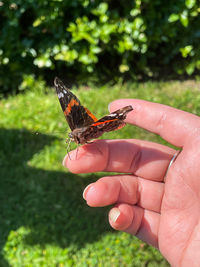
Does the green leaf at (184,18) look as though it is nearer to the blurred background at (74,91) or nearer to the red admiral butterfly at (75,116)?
the blurred background at (74,91)

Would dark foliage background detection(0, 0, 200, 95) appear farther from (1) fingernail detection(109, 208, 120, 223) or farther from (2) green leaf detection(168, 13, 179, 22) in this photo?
(1) fingernail detection(109, 208, 120, 223)

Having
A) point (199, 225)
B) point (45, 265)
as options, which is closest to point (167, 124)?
point (199, 225)

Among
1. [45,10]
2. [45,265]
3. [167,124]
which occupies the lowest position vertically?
[45,265]

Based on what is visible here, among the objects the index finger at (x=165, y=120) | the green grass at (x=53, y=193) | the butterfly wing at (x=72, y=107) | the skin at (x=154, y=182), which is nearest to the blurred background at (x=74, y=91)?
the green grass at (x=53, y=193)

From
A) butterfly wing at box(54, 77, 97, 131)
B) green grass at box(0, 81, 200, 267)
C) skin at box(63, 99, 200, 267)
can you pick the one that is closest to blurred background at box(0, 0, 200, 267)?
green grass at box(0, 81, 200, 267)

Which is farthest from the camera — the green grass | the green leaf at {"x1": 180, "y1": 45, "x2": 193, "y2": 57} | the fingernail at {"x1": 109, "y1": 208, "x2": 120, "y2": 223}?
the green leaf at {"x1": 180, "y1": 45, "x2": 193, "y2": 57}

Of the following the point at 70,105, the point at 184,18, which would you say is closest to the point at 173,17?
the point at 184,18

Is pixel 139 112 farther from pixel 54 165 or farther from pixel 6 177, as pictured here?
pixel 6 177
